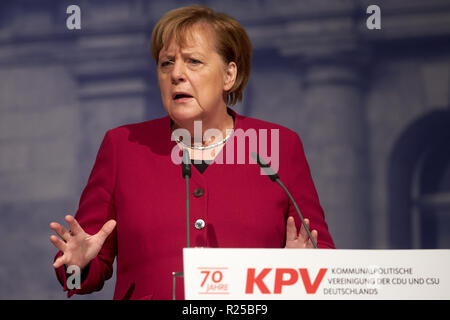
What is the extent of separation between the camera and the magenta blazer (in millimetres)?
2381

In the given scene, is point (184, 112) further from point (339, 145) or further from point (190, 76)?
point (339, 145)

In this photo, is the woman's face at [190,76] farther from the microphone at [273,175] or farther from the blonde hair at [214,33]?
the microphone at [273,175]

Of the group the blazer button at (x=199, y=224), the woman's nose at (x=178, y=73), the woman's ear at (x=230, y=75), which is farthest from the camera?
the woman's ear at (x=230, y=75)

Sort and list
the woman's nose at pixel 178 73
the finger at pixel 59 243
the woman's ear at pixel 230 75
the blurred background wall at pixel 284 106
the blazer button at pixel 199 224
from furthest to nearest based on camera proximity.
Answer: the blurred background wall at pixel 284 106
the woman's ear at pixel 230 75
the woman's nose at pixel 178 73
the blazer button at pixel 199 224
the finger at pixel 59 243

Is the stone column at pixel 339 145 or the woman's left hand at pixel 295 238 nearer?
the woman's left hand at pixel 295 238

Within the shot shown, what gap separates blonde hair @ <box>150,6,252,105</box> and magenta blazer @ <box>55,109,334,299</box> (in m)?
0.32

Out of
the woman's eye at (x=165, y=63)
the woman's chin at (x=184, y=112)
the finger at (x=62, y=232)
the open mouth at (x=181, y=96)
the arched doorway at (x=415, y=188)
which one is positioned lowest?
the arched doorway at (x=415, y=188)

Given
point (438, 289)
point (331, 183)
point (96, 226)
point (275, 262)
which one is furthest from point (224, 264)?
point (331, 183)

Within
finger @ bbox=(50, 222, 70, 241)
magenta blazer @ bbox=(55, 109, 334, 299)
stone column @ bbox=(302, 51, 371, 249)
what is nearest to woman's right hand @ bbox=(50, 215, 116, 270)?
finger @ bbox=(50, 222, 70, 241)

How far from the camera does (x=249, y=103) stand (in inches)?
191

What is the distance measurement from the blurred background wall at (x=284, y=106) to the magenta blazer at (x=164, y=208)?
2.05 m

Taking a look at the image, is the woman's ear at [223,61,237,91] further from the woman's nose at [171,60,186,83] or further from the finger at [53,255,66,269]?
the finger at [53,255,66,269]

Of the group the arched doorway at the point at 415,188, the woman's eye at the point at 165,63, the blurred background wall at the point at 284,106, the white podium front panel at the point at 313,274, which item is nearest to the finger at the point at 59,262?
the white podium front panel at the point at 313,274

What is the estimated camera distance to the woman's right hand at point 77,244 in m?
2.04
